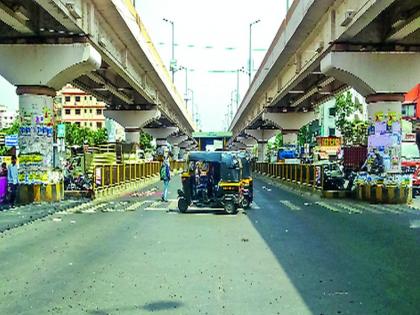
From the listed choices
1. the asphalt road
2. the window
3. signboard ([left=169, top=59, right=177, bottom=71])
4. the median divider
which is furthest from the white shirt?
the window

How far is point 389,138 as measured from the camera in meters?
23.4

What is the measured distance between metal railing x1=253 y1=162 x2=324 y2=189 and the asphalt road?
36.6 feet

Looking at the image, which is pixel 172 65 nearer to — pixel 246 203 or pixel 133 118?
pixel 133 118

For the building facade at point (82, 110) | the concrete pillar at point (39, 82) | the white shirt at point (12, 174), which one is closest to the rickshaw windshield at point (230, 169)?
the concrete pillar at point (39, 82)

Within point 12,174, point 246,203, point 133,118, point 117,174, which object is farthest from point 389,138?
point 133,118

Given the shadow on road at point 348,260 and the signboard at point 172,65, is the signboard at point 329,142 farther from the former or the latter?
the shadow on road at point 348,260

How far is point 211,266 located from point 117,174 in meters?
22.2

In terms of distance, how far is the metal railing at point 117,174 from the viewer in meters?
26.1

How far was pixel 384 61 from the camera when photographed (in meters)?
22.8

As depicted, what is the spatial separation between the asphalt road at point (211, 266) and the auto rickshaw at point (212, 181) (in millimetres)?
1617

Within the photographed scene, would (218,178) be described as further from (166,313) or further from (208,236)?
(166,313)

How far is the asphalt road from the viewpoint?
22.4 ft

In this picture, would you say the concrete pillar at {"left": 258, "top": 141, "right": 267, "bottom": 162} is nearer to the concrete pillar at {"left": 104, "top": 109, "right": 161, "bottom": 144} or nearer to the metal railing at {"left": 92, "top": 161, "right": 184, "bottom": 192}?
the concrete pillar at {"left": 104, "top": 109, "right": 161, "bottom": 144}

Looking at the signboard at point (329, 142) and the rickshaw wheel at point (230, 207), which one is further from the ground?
the signboard at point (329, 142)
